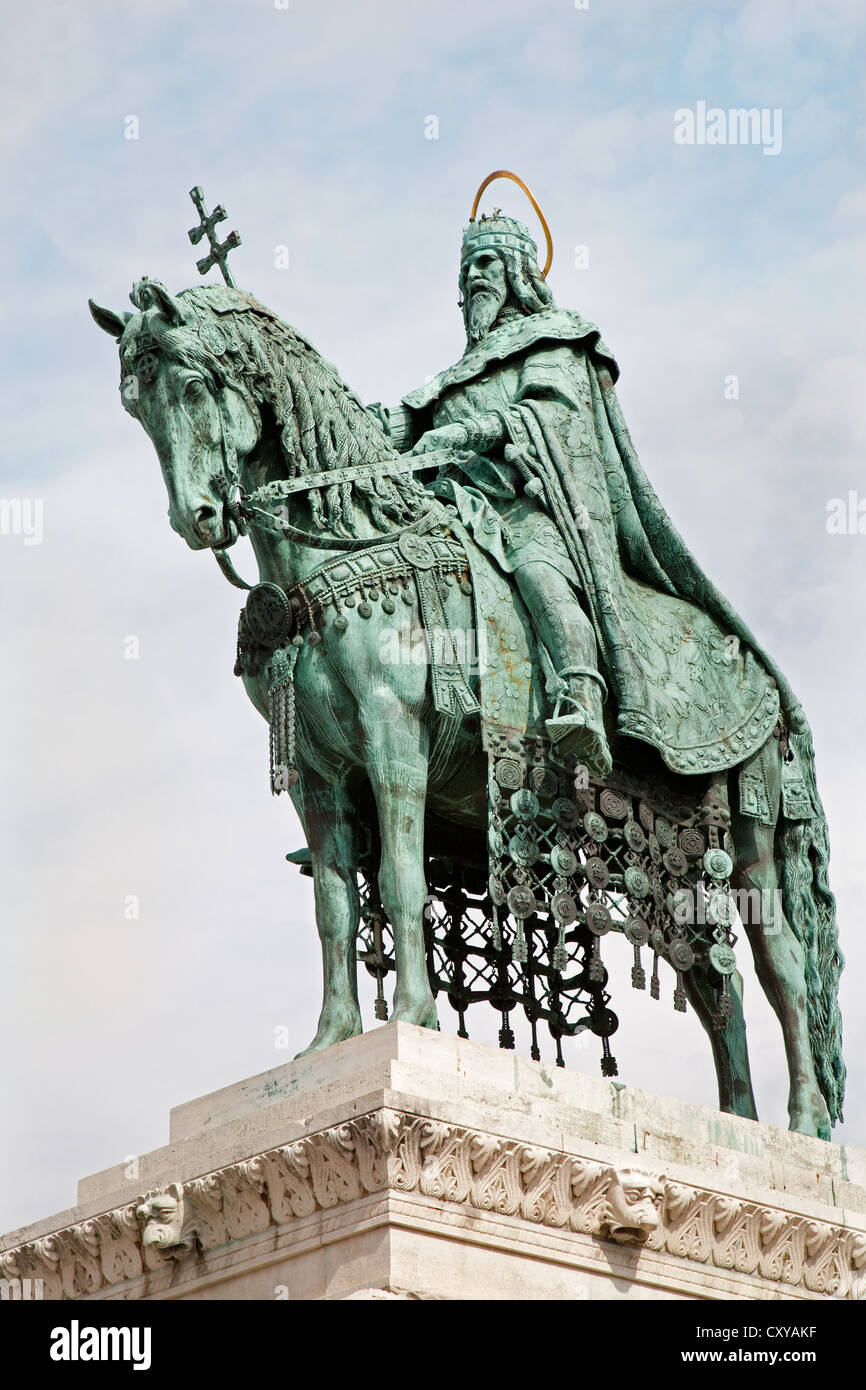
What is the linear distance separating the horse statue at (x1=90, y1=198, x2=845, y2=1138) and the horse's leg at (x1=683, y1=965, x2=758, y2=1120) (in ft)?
0.08

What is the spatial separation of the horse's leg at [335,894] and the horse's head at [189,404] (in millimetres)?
1689

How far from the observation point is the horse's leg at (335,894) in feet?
47.9

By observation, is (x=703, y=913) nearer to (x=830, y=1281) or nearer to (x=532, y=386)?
(x=830, y=1281)

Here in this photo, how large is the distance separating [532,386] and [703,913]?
3613 mm

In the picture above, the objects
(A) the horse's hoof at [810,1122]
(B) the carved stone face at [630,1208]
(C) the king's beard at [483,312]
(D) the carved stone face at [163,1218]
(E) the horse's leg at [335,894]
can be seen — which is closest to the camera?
(B) the carved stone face at [630,1208]

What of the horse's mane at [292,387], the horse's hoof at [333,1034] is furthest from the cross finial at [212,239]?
the horse's hoof at [333,1034]

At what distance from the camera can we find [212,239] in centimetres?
1560

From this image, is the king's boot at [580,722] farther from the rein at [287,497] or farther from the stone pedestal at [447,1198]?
the stone pedestal at [447,1198]

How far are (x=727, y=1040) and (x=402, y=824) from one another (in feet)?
10.1

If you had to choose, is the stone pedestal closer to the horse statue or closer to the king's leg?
the horse statue

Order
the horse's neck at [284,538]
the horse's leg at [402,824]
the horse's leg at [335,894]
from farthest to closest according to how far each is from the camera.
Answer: the horse's neck at [284,538], the horse's leg at [335,894], the horse's leg at [402,824]

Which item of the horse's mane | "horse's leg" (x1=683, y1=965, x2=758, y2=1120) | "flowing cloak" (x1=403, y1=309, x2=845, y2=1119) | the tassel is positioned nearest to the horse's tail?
"flowing cloak" (x1=403, y1=309, x2=845, y2=1119)
